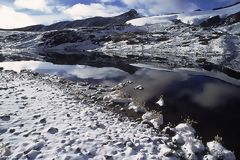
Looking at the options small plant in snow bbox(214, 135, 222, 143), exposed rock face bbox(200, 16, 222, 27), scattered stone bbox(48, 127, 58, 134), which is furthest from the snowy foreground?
exposed rock face bbox(200, 16, 222, 27)

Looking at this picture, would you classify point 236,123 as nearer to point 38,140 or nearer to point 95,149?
point 95,149

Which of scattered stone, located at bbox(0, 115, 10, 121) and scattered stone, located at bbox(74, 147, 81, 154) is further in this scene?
scattered stone, located at bbox(0, 115, 10, 121)

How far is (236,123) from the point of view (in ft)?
59.8

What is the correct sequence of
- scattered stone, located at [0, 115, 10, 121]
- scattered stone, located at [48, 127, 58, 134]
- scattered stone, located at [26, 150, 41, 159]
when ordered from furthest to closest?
1. scattered stone, located at [0, 115, 10, 121]
2. scattered stone, located at [48, 127, 58, 134]
3. scattered stone, located at [26, 150, 41, 159]

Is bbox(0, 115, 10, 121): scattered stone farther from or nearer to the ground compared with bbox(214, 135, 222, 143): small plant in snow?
farther from the ground

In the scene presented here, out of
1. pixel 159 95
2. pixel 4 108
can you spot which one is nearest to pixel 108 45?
pixel 159 95

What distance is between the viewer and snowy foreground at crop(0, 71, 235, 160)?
12.2 metres

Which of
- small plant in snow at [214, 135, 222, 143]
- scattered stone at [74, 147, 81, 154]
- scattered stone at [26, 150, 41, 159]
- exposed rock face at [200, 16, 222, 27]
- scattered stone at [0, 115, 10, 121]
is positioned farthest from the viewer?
exposed rock face at [200, 16, 222, 27]

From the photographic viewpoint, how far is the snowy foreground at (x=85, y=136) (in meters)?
12.2

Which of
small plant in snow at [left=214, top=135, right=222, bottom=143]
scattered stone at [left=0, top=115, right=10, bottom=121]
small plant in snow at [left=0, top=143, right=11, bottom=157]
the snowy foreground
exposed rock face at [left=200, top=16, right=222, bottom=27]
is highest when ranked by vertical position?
exposed rock face at [left=200, top=16, right=222, bottom=27]

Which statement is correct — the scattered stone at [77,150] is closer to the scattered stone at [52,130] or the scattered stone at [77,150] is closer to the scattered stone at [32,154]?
the scattered stone at [32,154]

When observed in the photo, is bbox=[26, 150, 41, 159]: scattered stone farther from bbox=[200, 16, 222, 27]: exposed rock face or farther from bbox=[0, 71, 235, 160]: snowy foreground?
bbox=[200, 16, 222, 27]: exposed rock face

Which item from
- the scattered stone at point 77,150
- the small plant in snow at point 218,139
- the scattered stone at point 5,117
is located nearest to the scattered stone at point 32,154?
the scattered stone at point 77,150

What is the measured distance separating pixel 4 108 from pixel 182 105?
38.3 ft
